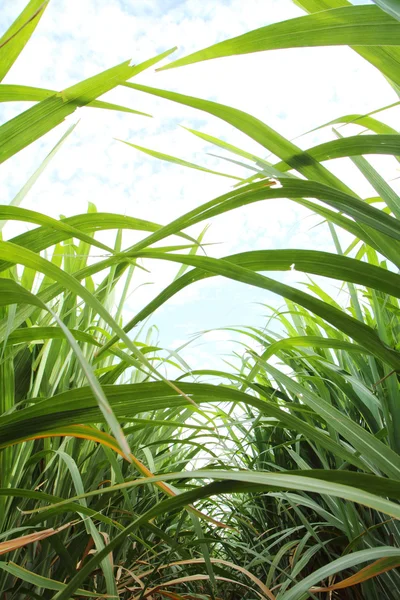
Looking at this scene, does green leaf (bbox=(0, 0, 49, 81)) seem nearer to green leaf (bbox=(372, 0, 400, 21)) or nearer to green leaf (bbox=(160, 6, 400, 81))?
green leaf (bbox=(160, 6, 400, 81))

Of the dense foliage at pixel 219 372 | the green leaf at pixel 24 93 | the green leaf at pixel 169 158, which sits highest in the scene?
the green leaf at pixel 24 93

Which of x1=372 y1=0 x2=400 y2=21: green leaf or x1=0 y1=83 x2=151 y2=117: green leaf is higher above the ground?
x1=0 y1=83 x2=151 y2=117: green leaf

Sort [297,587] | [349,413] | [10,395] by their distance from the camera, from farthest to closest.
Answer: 1. [349,413]
2. [10,395]
3. [297,587]

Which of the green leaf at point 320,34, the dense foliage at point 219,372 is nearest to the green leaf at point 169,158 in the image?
the dense foliage at point 219,372

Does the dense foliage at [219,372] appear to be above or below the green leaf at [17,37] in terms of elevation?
below

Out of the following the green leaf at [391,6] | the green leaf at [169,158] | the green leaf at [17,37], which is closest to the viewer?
the green leaf at [391,6]

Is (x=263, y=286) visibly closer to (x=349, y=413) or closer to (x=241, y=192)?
(x=241, y=192)

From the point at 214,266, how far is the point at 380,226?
13cm

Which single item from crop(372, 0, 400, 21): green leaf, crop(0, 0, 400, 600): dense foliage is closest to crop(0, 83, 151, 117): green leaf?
crop(0, 0, 400, 600): dense foliage

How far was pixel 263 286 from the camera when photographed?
0.39 m

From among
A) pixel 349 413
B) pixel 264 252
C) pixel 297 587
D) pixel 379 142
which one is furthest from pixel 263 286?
pixel 349 413

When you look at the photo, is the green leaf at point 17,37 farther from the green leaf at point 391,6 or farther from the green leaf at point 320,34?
the green leaf at point 391,6

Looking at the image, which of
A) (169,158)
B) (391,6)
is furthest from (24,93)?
(391,6)

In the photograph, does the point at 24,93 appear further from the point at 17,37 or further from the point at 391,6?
the point at 391,6
